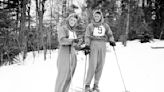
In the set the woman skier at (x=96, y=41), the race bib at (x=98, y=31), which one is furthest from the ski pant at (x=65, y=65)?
the race bib at (x=98, y=31)

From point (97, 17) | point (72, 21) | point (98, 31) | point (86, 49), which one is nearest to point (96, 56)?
point (86, 49)

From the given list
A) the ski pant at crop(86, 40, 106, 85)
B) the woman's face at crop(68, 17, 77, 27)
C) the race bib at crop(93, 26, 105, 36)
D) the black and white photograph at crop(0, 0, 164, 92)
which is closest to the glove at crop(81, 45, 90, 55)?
the black and white photograph at crop(0, 0, 164, 92)

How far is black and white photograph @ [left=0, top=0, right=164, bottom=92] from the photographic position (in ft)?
10.7

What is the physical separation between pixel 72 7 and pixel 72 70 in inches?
340

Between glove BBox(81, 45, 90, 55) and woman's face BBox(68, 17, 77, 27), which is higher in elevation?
woman's face BBox(68, 17, 77, 27)

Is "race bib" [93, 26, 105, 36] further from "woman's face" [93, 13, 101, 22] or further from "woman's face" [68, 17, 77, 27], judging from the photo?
"woman's face" [68, 17, 77, 27]

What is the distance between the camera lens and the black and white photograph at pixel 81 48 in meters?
3.25

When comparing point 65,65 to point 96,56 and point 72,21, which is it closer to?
point 72,21

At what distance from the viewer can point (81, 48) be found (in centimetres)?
343

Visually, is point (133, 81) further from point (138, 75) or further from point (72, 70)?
point (72, 70)

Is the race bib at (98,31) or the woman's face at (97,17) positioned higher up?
the woman's face at (97,17)

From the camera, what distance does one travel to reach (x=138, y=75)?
5.22 metres

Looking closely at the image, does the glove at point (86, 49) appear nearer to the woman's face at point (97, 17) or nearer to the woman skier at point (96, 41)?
the woman skier at point (96, 41)

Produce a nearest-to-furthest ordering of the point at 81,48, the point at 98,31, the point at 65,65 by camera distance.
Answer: the point at 65,65 → the point at 81,48 → the point at 98,31
